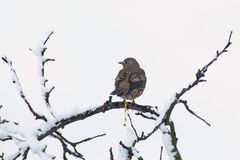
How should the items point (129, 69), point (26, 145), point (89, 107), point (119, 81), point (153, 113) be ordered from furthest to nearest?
point (129, 69)
point (119, 81)
point (153, 113)
point (89, 107)
point (26, 145)

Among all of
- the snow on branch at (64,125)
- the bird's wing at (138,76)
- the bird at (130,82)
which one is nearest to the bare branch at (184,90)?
the snow on branch at (64,125)

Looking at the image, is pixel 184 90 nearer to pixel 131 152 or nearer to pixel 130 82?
pixel 131 152

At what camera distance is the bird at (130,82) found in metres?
9.74

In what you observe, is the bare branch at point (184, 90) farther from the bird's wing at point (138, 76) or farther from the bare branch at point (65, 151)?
the bird's wing at point (138, 76)

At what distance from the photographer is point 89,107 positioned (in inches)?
192

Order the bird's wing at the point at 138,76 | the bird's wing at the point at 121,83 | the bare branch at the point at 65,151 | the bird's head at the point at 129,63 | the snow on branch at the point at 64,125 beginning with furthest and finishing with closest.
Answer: the bird's head at the point at 129,63, the bird's wing at the point at 138,76, the bird's wing at the point at 121,83, the bare branch at the point at 65,151, the snow on branch at the point at 64,125

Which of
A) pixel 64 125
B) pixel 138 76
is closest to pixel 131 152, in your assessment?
pixel 64 125

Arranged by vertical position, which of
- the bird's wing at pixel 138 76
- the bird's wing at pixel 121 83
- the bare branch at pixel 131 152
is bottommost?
the bare branch at pixel 131 152

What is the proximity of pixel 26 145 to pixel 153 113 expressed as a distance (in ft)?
6.68

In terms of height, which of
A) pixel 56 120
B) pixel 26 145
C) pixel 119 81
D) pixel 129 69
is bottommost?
pixel 26 145

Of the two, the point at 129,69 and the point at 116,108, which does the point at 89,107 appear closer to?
the point at 116,108

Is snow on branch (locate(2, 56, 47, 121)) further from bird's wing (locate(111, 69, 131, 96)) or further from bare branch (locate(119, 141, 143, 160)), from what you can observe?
bird's wing (locate(111, 69, 131, 96))

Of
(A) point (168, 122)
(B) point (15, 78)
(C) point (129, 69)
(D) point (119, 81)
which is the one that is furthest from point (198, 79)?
(C) point (129, 69)

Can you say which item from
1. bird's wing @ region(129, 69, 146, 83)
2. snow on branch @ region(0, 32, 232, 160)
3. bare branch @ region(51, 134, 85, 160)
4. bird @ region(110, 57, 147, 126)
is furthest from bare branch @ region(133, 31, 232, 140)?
bird's wing @ region(129, 69, 146, 83)
